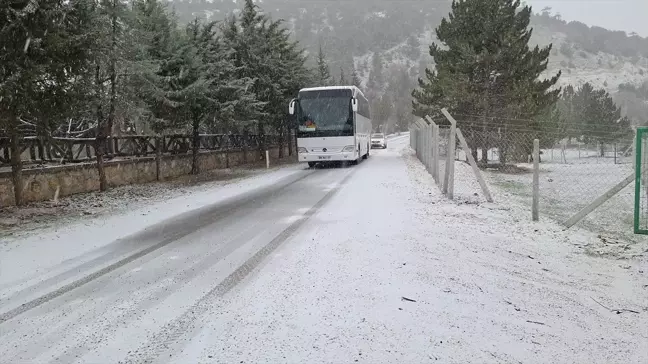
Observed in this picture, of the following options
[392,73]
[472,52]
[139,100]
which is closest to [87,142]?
[139,100]

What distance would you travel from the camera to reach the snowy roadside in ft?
32.6

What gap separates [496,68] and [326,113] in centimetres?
921

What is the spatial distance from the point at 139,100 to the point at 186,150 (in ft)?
23.0

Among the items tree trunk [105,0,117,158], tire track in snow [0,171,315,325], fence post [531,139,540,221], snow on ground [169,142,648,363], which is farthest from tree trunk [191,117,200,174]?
fence post [531,139,540,221]

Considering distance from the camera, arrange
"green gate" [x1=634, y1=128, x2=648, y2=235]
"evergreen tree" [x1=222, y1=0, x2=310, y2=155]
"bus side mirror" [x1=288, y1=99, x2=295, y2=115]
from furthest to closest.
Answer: "evergreen tree" [x1=222, y1=0, x2=310, y2=155] < "bus side mirror" [x1=288, y1=99, x2=295, y2=115] < "green gate" [x1=634, y1=128, x2=648, y2=235]

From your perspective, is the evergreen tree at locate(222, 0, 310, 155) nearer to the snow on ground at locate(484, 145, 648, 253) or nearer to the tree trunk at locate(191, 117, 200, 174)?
the tree trunk at locate(191, 117, 200, 174)

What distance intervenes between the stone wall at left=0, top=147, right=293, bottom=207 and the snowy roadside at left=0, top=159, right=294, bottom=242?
373 mm

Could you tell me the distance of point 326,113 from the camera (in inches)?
886

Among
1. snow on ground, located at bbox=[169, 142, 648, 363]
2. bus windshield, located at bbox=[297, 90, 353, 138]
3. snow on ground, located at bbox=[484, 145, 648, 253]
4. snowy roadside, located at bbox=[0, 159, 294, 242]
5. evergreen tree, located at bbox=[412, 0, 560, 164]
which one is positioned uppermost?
evergreen tree, located at bbox=[412, 0, 560, 164]

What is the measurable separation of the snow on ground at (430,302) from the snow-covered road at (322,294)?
0.02m

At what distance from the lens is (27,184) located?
41.5 feet

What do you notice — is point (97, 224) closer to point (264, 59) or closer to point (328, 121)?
point (328, 121)

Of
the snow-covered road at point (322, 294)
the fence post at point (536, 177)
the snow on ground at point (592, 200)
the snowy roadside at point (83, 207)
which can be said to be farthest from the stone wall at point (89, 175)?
the snow on ground at point (592, 200)

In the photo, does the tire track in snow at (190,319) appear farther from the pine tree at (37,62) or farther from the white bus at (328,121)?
the white bus at (328,121)
